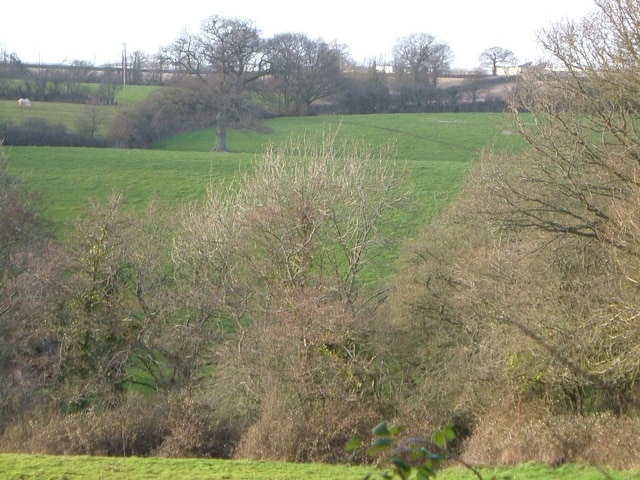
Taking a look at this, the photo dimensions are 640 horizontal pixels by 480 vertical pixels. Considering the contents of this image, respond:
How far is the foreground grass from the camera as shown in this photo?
12508mm

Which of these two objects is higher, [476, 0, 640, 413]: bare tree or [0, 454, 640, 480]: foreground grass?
[476, 0, 640, 413]: bare tree

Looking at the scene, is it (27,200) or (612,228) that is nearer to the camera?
(612,228)

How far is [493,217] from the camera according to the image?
15906 mm

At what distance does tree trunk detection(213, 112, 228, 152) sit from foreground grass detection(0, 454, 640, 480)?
4087 cm

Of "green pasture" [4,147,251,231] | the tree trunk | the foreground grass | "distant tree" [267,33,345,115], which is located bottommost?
the foreground grass

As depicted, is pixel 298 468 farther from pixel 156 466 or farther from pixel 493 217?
pixel 493 217

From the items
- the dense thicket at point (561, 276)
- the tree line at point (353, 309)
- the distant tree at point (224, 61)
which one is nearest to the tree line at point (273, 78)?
the distant tree at point (224, 61)

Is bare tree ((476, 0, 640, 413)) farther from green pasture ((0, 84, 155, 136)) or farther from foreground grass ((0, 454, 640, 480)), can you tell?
green pasture ((0, 84, 155, 136))

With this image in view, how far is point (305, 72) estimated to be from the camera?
66500 mm

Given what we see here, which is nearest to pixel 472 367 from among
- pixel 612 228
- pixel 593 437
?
pixel 593 437

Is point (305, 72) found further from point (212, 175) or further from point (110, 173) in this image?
point (110, 173)

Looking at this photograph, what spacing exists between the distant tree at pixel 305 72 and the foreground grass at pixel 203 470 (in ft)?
162

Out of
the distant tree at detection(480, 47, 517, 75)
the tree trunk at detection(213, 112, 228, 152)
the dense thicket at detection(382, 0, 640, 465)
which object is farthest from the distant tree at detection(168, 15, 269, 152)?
the dense thicket at detection(382, 0, 640, 465)

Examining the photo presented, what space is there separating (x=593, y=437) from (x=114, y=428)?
33.0 feet
